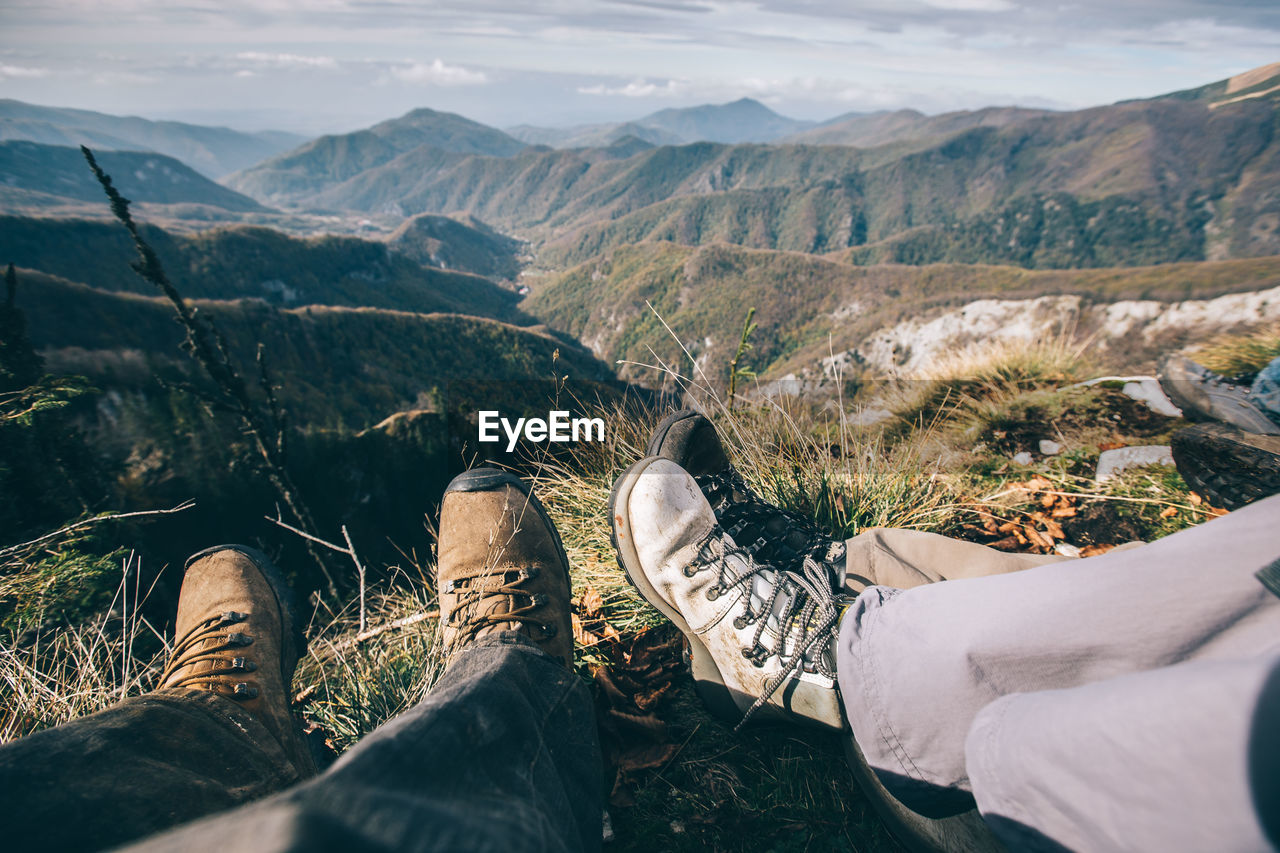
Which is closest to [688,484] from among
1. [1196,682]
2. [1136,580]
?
[1136,580]

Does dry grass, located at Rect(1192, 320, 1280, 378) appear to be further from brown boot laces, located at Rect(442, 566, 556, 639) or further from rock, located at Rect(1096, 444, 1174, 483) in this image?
brown boot laces, located at Rect(442, 566, 556, 639)

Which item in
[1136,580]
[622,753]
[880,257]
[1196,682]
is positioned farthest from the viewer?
[880,257]

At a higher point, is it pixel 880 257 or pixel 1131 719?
pixel 1131 719

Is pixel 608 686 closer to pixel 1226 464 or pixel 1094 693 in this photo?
pixel 1094 693

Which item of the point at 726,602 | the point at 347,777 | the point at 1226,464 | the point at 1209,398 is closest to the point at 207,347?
the point at 726,602

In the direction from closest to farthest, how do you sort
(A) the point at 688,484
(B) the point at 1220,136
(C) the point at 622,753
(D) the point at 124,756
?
(D) the point at 124,756
(C) the point at 622,753
(A) the point at 688,484
(B) the point at 1220,136

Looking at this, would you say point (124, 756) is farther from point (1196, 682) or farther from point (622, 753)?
point (1196, 682)
